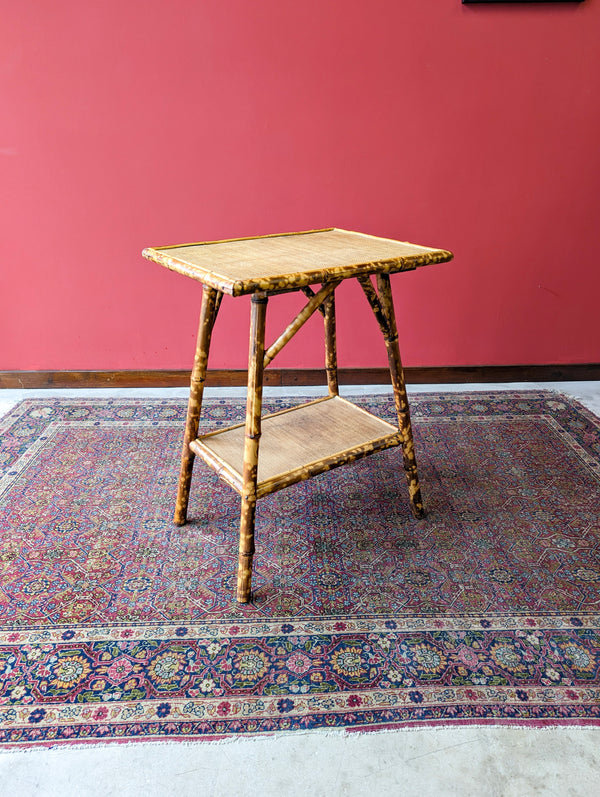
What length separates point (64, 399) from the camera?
3033 mm

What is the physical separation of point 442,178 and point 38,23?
1.91m

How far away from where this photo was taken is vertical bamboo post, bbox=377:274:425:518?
186cm

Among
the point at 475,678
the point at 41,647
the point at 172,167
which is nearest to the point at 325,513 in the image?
the point at 475,678

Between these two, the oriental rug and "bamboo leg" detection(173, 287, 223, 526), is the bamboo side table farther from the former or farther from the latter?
the oriental rug

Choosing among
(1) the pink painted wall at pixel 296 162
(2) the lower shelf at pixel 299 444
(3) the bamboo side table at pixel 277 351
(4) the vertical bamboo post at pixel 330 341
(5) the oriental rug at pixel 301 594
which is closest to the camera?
(5) the oriental rug at pixel 301 594

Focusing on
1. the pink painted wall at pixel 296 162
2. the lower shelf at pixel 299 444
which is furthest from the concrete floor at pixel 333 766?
the pink painted wall at pixel 296 162

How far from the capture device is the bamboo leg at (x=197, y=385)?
1.79 meters

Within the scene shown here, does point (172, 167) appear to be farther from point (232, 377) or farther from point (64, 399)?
point (64, 399)

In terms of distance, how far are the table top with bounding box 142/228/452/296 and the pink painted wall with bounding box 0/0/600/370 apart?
0.99 m

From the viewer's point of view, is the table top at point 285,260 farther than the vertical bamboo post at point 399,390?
No

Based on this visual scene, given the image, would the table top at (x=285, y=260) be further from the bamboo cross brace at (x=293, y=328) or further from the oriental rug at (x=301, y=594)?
the oriental rug at (x=301, y=594)

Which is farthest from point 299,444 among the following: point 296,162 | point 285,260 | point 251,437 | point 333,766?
point 296,162

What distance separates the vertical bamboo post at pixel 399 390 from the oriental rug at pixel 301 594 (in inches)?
4.2

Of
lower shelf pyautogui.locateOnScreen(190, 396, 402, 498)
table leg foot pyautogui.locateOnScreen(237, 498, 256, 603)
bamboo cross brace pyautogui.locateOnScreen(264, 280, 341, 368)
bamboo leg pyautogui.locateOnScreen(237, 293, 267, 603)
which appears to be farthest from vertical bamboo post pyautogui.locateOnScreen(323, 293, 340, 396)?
table leg foot pyautogui.locateOnScreen(237, 498, 256, 603)
